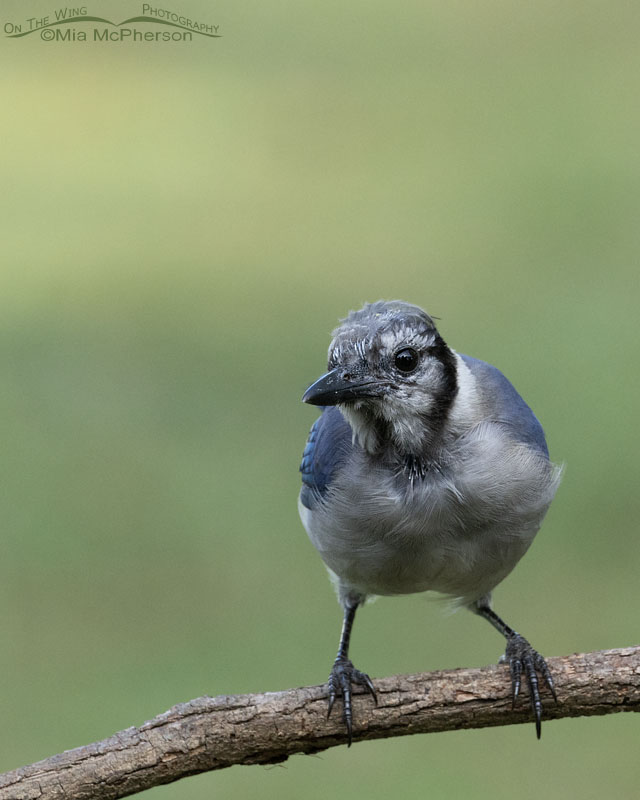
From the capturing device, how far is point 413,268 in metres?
8.62

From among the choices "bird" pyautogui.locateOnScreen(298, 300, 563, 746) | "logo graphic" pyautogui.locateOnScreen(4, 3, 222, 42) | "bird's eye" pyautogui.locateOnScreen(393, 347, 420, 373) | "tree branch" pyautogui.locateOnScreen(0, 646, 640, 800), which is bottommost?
"tree branch" pyautogui.locateOnScreen(0, 646, 640, 800)

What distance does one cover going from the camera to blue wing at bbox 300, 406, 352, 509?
3.52 metres

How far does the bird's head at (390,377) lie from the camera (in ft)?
10.5

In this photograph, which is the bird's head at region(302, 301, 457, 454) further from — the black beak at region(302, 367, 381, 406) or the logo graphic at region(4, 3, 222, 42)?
the logo graphic at region(4, 3, 222, 42)

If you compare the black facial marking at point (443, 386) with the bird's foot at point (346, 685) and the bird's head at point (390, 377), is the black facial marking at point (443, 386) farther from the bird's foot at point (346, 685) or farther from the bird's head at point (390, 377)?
the bird's foot at point (346, 685)

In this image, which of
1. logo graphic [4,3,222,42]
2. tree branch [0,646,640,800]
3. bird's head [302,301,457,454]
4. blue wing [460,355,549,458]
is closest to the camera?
tree branch [0,646,640,800]

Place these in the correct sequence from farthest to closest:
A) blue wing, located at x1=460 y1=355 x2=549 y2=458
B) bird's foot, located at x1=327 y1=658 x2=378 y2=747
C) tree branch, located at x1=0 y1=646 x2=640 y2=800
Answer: blue wing, located at x1=460 y1=355 x2=549 y2=458 → bird's foot, located at x1=327 y1=658 x2=378 y2=747 → tree branch, located at x1=0 y1=646 x2=640 y2=800

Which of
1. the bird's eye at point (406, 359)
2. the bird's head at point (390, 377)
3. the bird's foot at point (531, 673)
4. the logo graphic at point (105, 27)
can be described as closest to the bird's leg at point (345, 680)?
the bird's foot at point (531, 673)

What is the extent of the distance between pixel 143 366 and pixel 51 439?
34.9 inches

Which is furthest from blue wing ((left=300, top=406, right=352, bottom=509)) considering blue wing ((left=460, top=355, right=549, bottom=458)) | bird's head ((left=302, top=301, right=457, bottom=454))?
blue wing ((left=460, top=355, right=549, bottom=458))

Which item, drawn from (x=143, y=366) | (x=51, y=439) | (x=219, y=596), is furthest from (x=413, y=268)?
(x=219, y=596)

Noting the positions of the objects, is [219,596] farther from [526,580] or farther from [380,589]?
[380,589]

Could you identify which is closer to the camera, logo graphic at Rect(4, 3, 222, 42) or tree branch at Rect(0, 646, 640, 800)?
tree branch at Rect(0, 646, 640, 800)

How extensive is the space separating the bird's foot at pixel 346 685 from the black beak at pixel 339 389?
0.72m
